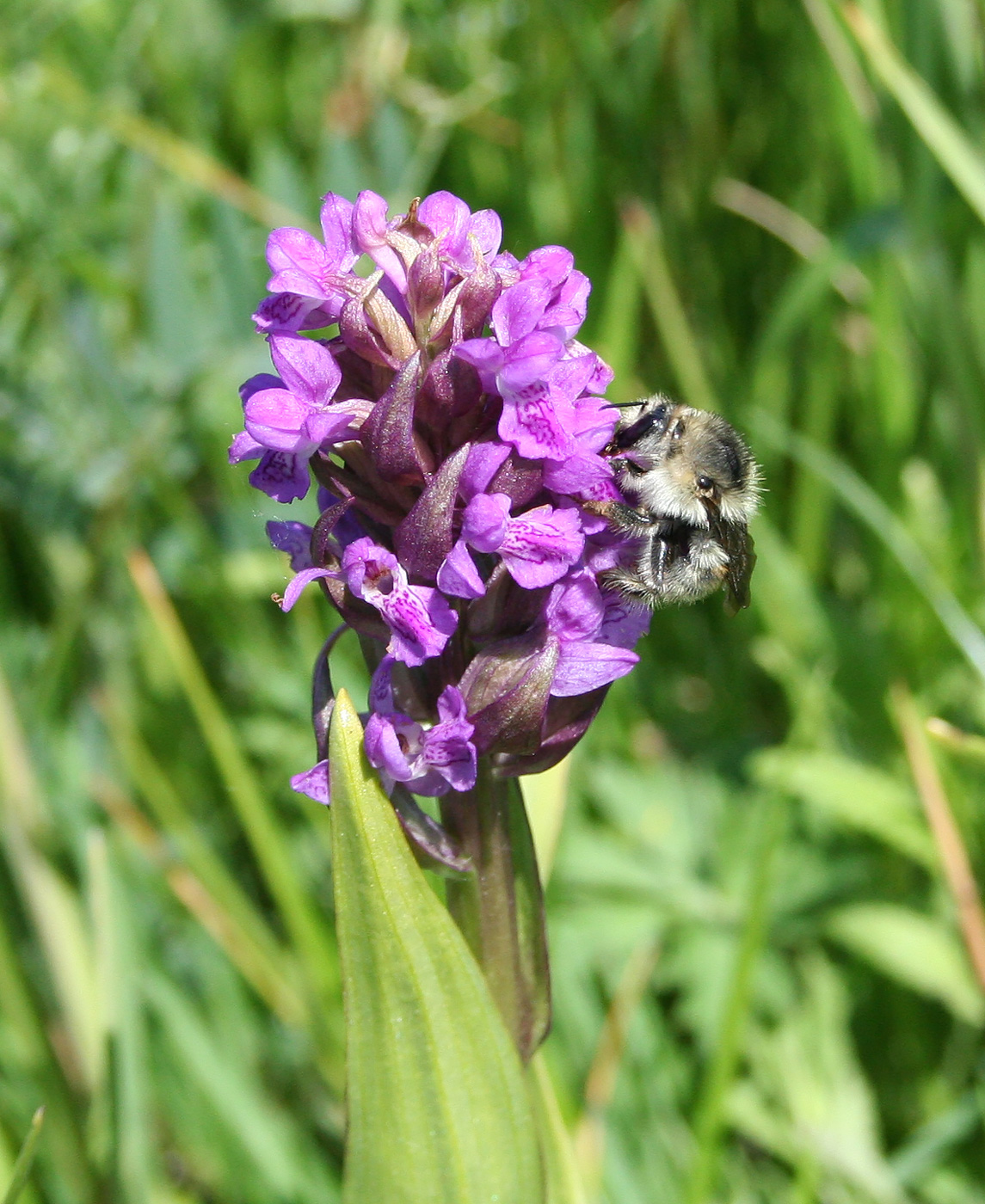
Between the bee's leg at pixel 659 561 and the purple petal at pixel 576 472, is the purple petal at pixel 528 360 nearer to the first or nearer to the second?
the purple petal at pixel 576 472

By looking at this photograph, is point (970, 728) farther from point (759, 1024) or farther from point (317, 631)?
point (317, 631)

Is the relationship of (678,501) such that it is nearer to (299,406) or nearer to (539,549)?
(539,549)

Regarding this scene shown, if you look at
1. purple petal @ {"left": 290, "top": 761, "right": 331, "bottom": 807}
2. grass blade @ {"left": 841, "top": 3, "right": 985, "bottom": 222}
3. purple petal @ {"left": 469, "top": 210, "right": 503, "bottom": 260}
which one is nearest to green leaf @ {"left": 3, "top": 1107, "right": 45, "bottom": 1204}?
purple petal @ {"left": 290, "top": 761, "right": 331, "bottom": 807}

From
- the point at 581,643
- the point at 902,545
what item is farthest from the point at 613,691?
the point at 581,643

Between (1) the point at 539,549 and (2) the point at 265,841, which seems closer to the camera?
(1) the point at 539,549

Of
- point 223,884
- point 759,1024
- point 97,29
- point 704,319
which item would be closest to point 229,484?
point 223,884

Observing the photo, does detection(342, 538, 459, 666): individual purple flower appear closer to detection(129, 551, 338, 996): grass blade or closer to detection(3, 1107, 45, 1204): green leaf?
detection(3, 1107, 45, 1204): green leaf
